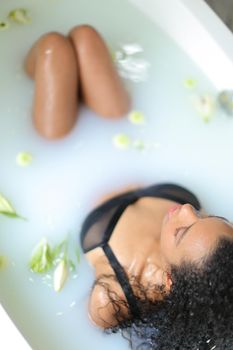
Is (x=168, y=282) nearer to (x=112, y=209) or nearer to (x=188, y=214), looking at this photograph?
(x=188, y=214)

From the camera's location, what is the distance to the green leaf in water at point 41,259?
1533 millimetres

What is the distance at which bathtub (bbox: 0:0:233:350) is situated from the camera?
150cm

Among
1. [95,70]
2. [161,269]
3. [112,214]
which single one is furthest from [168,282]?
[95,70]

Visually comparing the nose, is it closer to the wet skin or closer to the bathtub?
the wet skin

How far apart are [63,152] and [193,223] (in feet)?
2.02

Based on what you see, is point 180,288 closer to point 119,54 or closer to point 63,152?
point 63,152

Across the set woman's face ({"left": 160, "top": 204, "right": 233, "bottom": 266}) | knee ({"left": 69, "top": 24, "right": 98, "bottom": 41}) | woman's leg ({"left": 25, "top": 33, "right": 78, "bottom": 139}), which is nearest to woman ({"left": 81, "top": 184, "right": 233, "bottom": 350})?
woman's face ({"left": 160, "top": 204, "right": 233, "bottom": 266})

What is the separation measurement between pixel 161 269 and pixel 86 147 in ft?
1.81

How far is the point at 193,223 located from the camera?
1.22 meters

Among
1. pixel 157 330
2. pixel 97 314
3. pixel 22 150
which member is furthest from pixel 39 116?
pixel 157 330

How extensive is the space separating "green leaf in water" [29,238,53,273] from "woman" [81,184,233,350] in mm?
99

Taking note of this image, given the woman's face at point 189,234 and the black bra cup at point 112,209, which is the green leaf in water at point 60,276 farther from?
the woman's face at point 189,234

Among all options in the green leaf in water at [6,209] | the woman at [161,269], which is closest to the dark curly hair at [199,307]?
the woman at [161,269]

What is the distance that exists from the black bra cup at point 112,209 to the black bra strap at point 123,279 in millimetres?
35
